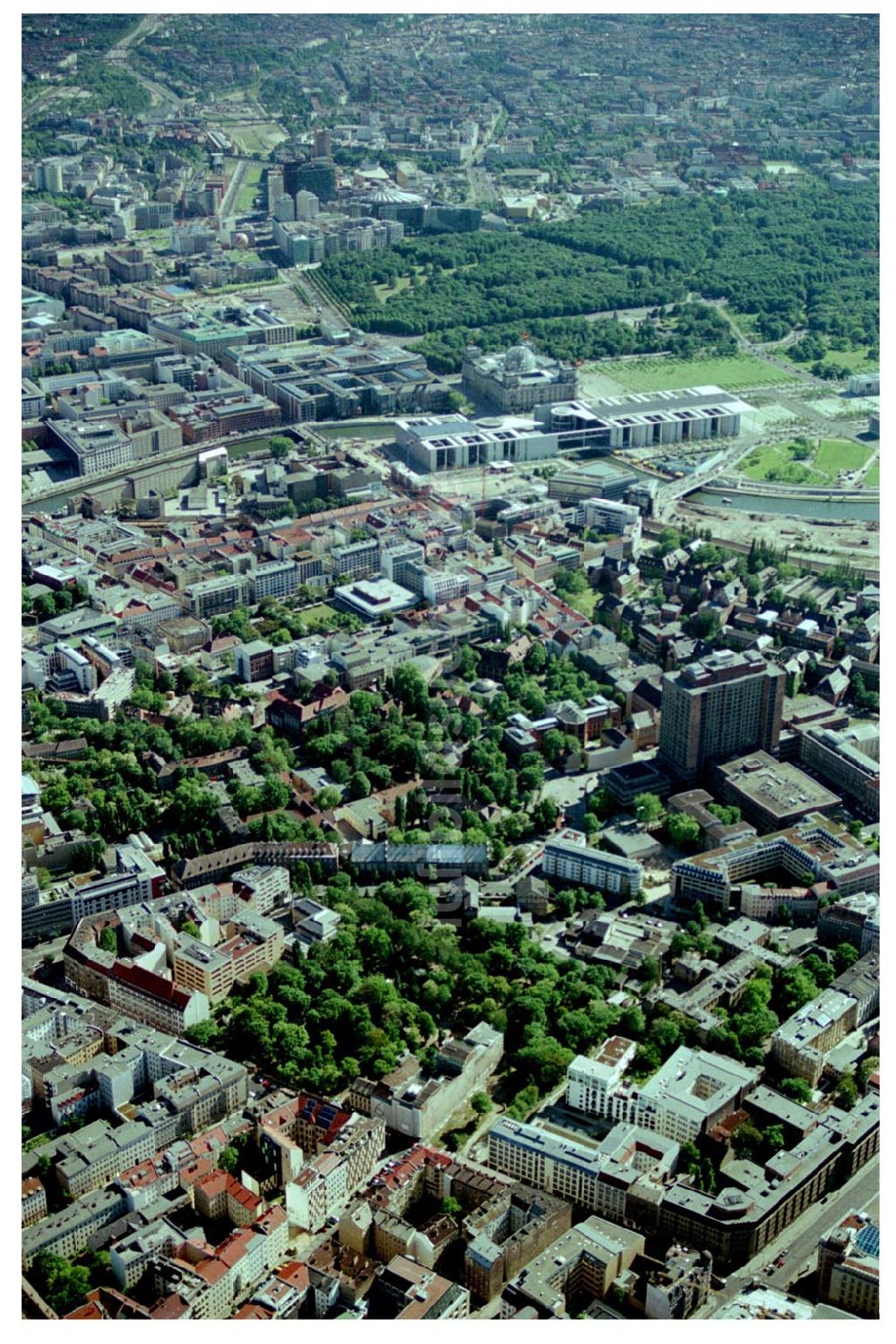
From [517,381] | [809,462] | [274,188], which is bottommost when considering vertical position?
[809,462]

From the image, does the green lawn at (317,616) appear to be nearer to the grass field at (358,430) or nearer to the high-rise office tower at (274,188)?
the grass field at (358,430)

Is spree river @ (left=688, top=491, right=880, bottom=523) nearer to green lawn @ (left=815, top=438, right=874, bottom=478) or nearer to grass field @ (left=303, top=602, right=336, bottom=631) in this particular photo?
green lawn @ (left=815, top=438, right=874, bottom=478)

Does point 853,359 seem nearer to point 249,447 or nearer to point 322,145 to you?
point 249,447

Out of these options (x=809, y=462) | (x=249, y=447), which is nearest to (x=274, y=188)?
(x=249, y=447)

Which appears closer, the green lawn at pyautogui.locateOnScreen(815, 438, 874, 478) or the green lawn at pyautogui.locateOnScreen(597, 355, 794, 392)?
the green lawn at pyautogui.locateOnScreen(815, 438, 874, 478)

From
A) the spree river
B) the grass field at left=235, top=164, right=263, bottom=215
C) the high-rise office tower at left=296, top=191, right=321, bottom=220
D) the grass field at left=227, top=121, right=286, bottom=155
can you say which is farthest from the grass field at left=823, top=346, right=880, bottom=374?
the grass field at left=227, top=121, right=286, bottom=155

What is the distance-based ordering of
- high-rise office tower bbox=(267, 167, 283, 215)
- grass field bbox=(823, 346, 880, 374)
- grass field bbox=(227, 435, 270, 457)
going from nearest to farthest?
grass field bbox=(227, 435, 270, 457), grass field bbox=(823, 346, 880, 374), high-rise office tower bbox=(267, 167, 283, 215)
